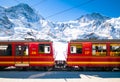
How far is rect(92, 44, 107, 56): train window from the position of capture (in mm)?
28438

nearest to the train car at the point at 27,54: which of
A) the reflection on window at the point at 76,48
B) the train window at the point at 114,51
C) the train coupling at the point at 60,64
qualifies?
the train coupling at the point at 60,64

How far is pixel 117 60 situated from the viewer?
94.0 ft

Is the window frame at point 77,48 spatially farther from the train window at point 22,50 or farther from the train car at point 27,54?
the train window at point 22,50

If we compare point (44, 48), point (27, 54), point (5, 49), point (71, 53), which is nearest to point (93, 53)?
point (71, 53)

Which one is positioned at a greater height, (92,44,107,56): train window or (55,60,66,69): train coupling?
(92,44,107,56): train window

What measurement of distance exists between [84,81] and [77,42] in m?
8.73

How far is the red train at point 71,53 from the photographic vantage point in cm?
2841

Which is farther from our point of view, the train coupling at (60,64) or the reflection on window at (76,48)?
the train coupling at (60,64)

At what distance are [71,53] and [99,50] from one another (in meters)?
2.78

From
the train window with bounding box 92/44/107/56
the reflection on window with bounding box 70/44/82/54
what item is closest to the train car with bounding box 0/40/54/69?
Result: the reflection on window with bounding box 70/44/82/54

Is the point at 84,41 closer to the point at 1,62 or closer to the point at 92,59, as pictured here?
the point at 92,59

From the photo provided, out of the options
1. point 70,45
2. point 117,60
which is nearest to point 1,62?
point 70,45

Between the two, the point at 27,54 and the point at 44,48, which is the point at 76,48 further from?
the point at 27,54

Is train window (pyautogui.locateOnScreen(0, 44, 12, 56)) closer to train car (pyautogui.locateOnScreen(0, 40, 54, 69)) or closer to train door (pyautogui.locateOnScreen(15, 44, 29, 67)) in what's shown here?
train car (pyautogui.locateOnScreen(0, 40, 54, 69))
